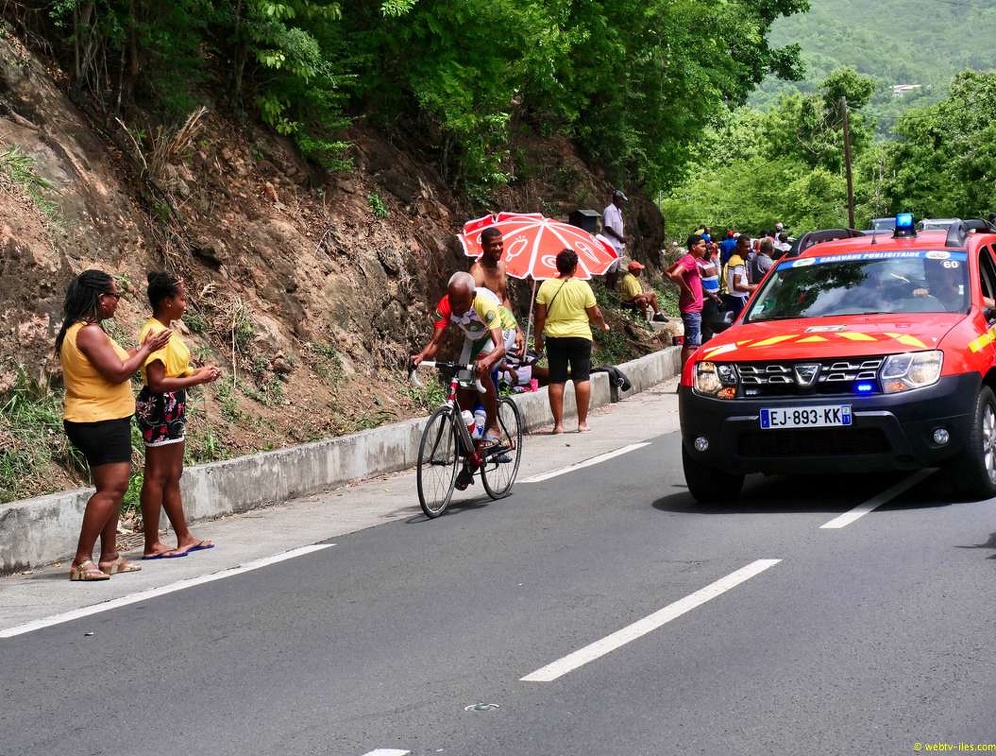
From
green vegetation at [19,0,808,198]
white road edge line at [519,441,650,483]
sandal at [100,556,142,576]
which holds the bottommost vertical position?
white road edge line at [519,441,650,483]

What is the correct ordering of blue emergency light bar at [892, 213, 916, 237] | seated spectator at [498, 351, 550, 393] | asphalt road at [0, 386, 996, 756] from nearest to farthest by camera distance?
1. asphalt road at [0, 386, 996, 756]
2. blue emergency light bar at [892, 213, 916, 237]
3. seated spectator at [498, 351, 550, 393]

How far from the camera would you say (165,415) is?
9742 mm

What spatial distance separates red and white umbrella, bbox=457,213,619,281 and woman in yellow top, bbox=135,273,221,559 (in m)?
9.52

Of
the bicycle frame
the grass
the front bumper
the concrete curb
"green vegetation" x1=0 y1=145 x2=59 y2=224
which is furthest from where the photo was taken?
"green vegetation" x1=0 y1=145 x2=59 y2=224

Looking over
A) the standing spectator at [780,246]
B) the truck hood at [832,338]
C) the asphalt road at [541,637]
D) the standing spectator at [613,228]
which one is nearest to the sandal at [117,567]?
the asphalt road at [541,637]

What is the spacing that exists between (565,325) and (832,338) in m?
6.25

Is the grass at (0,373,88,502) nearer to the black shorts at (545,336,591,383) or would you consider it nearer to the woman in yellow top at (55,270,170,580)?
the woman in yellow top at (55,270,170,580)

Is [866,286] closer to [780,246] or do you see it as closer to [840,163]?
[780,246]

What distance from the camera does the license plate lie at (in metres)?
9.94

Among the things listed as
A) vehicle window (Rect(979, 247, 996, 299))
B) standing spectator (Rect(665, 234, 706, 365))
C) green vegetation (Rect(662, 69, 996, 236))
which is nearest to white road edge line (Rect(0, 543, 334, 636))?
vehicle window (Rect(979, 247, 996, 299))

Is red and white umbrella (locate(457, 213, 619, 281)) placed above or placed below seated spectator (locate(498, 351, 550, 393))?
above

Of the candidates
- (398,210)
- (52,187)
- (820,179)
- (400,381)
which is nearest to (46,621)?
(52,187)

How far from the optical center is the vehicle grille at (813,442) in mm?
9977

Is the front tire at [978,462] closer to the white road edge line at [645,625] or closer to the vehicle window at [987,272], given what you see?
the vehicle window at [987,272]
